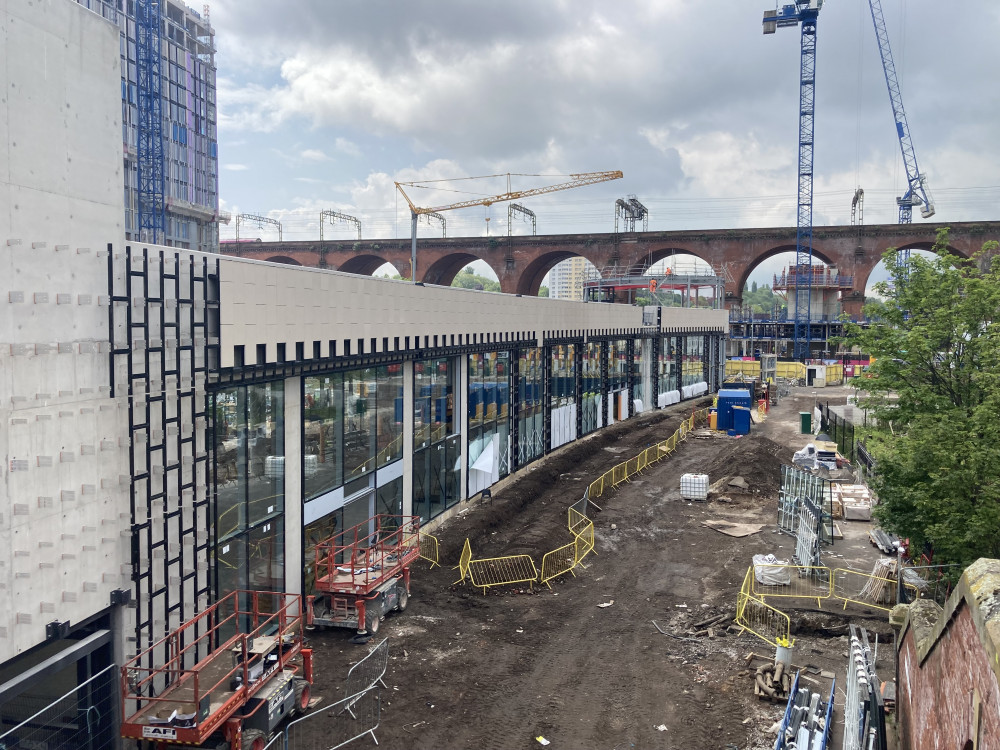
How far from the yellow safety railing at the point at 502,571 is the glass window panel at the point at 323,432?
5.10m

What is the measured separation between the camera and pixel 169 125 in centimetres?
9275

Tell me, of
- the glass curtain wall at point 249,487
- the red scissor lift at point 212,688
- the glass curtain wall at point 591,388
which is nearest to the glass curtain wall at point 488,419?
the glass curtain wall at point 591,388

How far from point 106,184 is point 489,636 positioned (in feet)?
40.6

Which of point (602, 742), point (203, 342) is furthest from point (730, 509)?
point (203, 342)

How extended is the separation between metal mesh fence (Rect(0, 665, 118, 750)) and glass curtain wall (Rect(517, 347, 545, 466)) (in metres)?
23.2

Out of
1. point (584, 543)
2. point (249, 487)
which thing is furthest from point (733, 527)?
point (249, 487)

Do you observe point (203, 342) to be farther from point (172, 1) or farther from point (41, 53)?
point (172, 1)

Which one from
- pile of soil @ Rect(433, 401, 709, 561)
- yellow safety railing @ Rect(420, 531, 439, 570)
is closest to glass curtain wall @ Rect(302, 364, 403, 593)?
yellow safety railing @ Rect(420, 531, 439, 570)

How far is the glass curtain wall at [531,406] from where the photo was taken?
112ft

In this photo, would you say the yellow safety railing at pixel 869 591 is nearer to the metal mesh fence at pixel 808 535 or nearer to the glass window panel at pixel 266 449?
the metal mesh fence at pixel 808 535

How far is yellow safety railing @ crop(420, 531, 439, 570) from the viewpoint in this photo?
22.6m

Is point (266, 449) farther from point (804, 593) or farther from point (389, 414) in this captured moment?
point (804, 593)

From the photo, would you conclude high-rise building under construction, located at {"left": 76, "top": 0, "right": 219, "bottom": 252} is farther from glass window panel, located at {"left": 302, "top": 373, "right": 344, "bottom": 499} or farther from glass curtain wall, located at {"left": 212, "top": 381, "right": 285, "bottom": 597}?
glass curtain wall, located at {"left": 212, "top": 381, "right": 285, "bottom": 597}

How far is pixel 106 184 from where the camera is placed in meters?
11.8
